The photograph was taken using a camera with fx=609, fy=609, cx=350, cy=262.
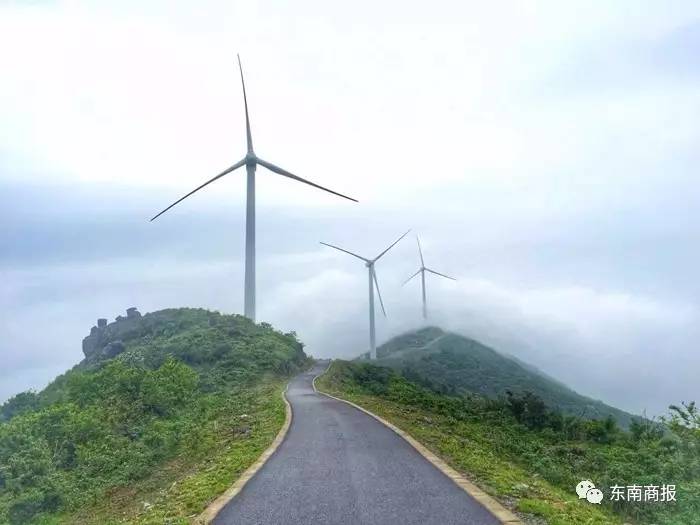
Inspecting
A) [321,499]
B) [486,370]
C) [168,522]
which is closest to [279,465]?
[321,499]

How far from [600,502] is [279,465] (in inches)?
280

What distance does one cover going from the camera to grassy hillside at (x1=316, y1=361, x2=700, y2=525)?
441 inches

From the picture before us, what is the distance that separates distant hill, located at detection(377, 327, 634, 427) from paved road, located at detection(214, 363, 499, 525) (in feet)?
187

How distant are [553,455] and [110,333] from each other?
8323cm

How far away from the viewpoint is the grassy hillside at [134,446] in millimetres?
14828

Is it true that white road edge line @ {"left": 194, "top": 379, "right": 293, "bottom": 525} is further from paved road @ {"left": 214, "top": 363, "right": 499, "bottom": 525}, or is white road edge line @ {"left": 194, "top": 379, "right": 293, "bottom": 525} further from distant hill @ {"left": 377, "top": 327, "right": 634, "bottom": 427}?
distant hill @ {"left": 377, "top": 327, "right": 634, "bottom": 427}

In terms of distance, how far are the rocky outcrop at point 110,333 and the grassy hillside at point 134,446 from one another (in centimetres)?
3345

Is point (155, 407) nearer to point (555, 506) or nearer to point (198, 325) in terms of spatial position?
point (555, 506)
